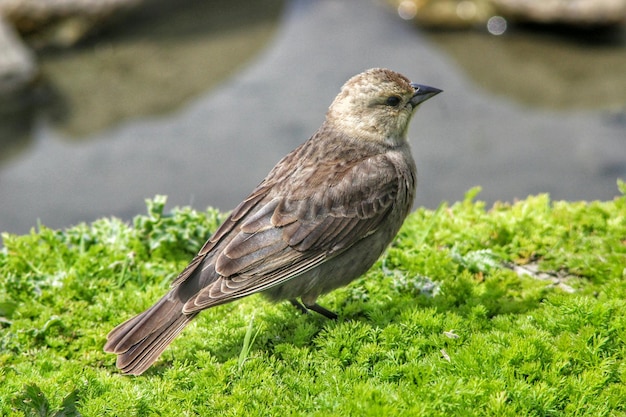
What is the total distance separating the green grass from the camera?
14.1 feet

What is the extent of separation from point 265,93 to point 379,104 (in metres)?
5.95

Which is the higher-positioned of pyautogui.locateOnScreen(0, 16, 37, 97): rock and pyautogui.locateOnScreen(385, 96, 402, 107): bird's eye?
pyautogui.locateOnScreen(0, 16, 37, 97): rock

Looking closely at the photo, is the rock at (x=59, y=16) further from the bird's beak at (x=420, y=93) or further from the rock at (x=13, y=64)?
the bird's beak at (x=420, y=93)

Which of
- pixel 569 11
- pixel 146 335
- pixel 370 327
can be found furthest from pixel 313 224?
pixel 569 11

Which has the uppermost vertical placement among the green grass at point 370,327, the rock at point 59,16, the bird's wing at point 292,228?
the rock at point 59,16

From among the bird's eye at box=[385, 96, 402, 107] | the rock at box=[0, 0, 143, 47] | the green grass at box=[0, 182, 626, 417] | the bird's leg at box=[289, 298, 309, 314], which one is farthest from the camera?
the rock at box=[0, 0, 143, 47]

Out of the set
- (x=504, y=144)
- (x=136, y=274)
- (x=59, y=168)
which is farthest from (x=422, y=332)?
(x=59, y=168)

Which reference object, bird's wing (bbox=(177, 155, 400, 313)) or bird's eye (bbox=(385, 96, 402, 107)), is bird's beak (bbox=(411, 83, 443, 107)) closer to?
bird's eye (bbox=(385, 96, 402, 107))

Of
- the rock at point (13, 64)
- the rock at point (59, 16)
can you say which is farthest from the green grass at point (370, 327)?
the rock at point (59, 16)

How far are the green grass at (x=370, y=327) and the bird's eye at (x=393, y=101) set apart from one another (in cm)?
108

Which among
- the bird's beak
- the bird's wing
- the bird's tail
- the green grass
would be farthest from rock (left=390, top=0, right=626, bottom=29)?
the bird's tail

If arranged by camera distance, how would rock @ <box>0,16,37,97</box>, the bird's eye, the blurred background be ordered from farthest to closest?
1. rock @ <box>0,16,37,97</box>
2. the blurred background
3. the bird's eye

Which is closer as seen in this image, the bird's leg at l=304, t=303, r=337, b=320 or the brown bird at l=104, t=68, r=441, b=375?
the brown bird at l=104, t=68, r=441, b=375

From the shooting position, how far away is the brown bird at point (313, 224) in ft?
15.8
